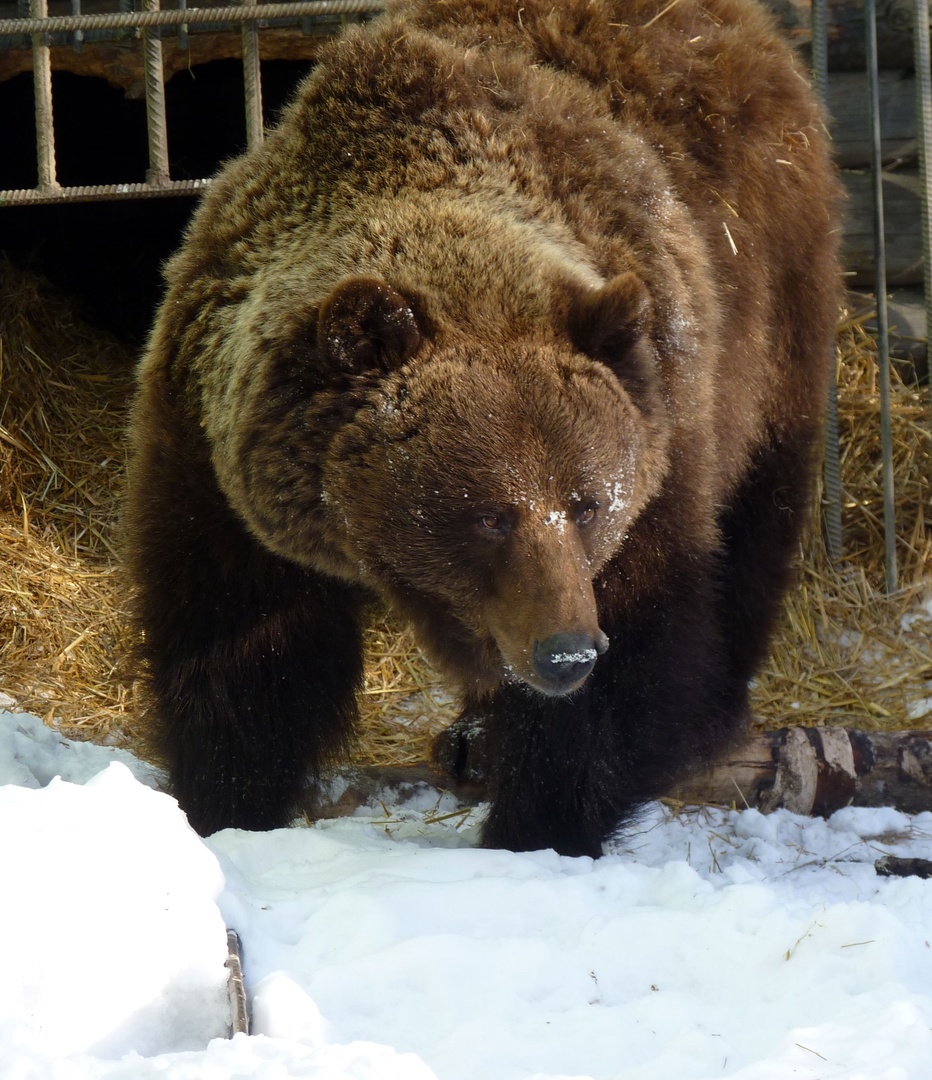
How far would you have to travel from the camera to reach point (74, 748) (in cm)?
497

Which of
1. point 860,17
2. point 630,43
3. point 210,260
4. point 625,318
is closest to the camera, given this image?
point 625,318

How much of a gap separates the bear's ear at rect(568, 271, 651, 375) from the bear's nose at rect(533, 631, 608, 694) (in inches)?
31.5

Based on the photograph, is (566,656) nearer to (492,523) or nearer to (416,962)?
(492,523)

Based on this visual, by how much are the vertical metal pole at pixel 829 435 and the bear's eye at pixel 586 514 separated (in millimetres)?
2997

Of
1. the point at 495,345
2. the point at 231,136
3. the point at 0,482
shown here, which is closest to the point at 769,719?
the point at 495,345

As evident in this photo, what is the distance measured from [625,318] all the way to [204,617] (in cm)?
162

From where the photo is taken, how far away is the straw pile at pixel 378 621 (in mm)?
6102

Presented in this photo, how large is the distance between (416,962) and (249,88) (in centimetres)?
419

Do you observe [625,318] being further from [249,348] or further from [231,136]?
[231,136]

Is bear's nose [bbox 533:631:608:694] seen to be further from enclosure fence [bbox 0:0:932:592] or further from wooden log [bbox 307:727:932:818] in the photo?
enclosure fence [bbox 0:0:932:592]

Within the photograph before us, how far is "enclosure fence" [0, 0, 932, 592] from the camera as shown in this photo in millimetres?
5801

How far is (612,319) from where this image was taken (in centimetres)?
353

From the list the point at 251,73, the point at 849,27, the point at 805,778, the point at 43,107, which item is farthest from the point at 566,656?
the point at 849,27

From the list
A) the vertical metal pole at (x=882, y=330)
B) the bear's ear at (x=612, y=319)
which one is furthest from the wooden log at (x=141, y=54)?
the bear's ear at (x=612, y=319)
